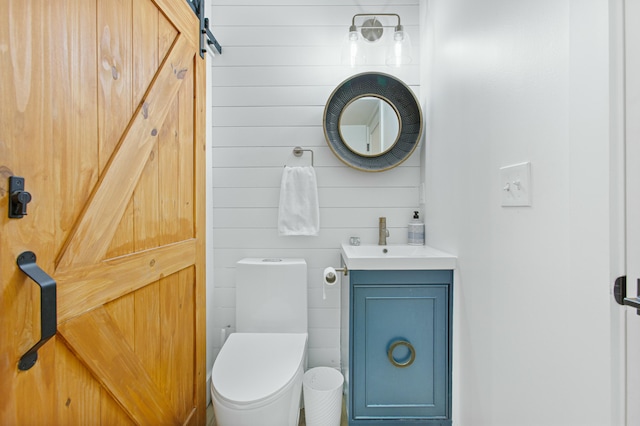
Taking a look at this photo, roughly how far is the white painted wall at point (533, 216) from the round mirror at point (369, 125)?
47 cm

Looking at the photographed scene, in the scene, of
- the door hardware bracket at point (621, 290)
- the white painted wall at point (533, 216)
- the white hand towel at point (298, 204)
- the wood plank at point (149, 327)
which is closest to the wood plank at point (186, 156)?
the wood plank at point (149, 327)

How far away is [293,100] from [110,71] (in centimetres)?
114

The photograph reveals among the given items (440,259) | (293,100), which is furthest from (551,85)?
(293,100)

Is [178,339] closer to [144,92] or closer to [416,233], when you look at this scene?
[144,92]

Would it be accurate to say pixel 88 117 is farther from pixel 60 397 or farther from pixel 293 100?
pixel 293 100

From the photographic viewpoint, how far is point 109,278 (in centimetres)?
92

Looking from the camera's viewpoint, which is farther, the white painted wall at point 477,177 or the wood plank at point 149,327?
the wood plank at point 149,327

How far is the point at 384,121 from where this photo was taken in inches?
73.1

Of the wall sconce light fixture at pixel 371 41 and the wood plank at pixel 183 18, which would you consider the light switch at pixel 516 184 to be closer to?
the wall sconce light fixture at pixel 371 41

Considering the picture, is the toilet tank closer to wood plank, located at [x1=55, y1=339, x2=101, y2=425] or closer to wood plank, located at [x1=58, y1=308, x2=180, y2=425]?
wood plank, located at [x1=58, y1=308, x2=180, y2=425]

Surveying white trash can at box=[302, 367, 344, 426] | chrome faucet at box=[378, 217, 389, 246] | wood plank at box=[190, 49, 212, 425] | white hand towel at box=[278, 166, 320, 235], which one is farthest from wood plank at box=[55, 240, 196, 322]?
chrome faucet at box=[378, 217, 389, 246]

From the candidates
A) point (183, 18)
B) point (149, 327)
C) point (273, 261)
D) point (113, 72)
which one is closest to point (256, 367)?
point (149, 327)

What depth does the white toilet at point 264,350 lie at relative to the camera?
3.96ft

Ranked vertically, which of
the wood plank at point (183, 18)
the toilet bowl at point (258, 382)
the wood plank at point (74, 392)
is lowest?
the toilet bowl at point (258, 382)
